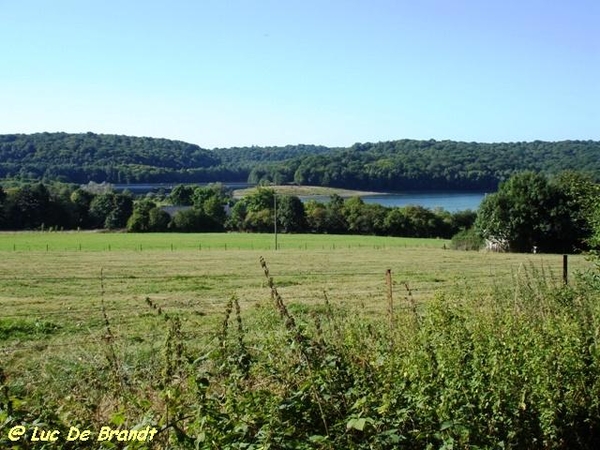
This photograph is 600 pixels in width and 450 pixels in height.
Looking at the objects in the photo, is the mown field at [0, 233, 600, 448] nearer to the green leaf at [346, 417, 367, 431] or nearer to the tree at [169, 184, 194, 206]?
the green leaf at [346, 417, 367, 431]

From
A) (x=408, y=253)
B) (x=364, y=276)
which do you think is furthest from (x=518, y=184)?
(x=364, y=276)

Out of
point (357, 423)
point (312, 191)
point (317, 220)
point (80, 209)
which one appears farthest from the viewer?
point (312, 191)

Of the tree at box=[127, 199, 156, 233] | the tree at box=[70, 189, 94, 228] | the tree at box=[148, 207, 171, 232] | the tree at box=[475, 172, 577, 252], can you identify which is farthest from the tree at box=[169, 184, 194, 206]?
the tree at box=[475, 172, 577, 252]

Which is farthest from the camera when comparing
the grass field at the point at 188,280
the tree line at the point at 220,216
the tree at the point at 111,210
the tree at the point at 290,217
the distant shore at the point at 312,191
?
the distant shore at the point at 312,191

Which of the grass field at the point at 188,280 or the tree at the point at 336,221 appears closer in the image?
the grass field at the point at 188,280

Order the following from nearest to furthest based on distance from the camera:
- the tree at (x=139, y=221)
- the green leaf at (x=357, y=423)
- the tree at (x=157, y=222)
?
the green leaf at (x=357, y=423), the tree at (x=139, y=221), the tree at (x=157, y=222)

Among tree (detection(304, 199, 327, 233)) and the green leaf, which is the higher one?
the green leaf

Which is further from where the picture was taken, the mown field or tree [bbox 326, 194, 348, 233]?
tree [bbox 326, 194, 348, 233]

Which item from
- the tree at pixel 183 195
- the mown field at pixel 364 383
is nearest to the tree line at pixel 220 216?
the tree at pixel 183 195

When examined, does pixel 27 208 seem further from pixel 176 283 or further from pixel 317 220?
pixel 176 283

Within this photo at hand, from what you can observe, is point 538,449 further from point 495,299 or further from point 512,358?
point 495,299

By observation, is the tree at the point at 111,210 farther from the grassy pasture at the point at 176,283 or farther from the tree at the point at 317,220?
the grassy pasture at the point at 176,283

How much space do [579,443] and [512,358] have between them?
79 centimetres

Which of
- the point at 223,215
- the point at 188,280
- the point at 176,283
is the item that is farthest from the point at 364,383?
the point at 223,215
